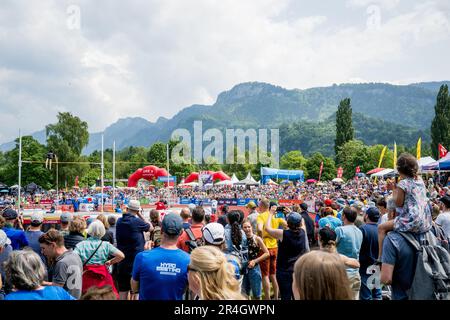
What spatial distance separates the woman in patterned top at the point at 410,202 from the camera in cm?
369

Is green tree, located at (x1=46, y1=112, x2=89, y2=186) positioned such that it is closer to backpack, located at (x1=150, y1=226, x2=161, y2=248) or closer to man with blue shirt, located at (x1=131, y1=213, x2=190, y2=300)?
backpack, located at (x1=150, y1=226, x2=161, y2=248)

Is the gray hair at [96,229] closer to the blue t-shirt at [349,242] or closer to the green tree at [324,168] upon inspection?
the blue t-shirt at [349,242]

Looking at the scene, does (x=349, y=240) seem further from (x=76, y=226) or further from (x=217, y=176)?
(x=217, y=176)

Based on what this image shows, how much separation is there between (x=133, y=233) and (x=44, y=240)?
6.93 ft

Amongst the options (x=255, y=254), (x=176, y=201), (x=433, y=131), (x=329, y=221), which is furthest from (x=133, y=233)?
(x=433, y=131)

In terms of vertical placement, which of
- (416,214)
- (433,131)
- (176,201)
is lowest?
(176,201)

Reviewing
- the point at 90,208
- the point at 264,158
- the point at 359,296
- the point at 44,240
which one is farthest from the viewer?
the point at 264,158

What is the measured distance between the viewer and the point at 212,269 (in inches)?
104

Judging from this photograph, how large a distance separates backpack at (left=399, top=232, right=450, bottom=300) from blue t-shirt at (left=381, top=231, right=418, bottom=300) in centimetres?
5

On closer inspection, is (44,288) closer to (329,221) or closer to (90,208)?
(329,221)

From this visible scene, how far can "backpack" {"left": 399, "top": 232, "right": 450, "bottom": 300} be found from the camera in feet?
11.2

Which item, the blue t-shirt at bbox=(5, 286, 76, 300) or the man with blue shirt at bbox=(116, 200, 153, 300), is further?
the man with blue shirt at bbox=(116, 200, 153, 300)

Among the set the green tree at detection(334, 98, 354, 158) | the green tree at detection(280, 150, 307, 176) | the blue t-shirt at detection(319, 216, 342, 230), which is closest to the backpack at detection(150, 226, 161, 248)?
the blue t-shirt at detection(319, 216, 342, 230)

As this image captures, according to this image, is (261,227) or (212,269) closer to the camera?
(212,269)
